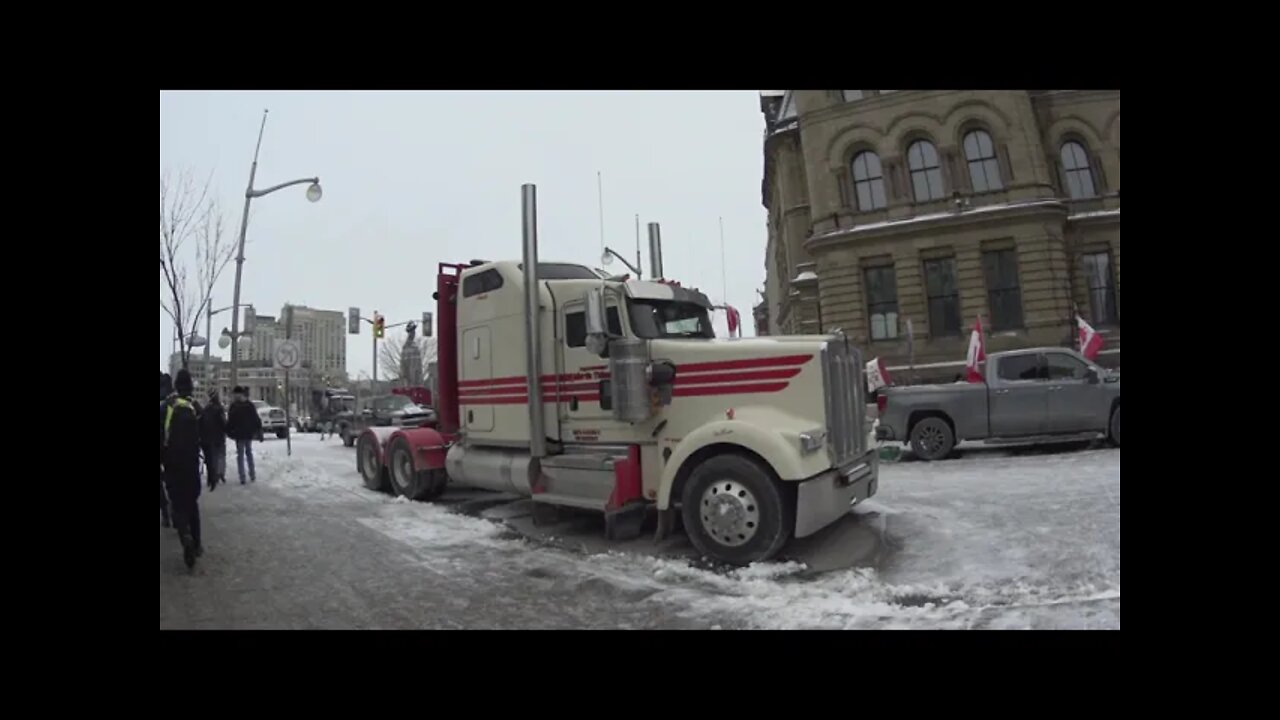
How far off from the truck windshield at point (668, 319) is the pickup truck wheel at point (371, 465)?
17.9 feet

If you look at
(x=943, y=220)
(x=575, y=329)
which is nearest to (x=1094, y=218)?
(x=943, y=220)

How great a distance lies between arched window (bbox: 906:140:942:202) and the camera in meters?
23.2

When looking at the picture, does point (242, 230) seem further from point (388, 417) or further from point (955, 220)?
point (955, 220)

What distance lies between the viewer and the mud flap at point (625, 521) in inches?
256

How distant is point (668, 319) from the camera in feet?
23.3

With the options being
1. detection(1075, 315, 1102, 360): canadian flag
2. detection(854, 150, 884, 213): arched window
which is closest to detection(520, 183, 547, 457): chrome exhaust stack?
detection(1075, 315, 1102, 360): canadian flag

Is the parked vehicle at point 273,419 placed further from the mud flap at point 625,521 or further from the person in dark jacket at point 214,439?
the mud flap at point 625,521

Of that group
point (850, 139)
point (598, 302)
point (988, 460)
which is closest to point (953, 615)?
point (598, 302)

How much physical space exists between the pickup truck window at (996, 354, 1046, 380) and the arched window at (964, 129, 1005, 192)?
13067mm

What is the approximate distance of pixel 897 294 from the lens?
22.7 meters

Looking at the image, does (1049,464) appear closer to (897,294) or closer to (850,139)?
(897,294)

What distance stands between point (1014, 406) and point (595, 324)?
28.1 feet

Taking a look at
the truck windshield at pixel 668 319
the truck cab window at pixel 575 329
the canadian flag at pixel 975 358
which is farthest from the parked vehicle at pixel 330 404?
the canadian flag at pixel 975 358
